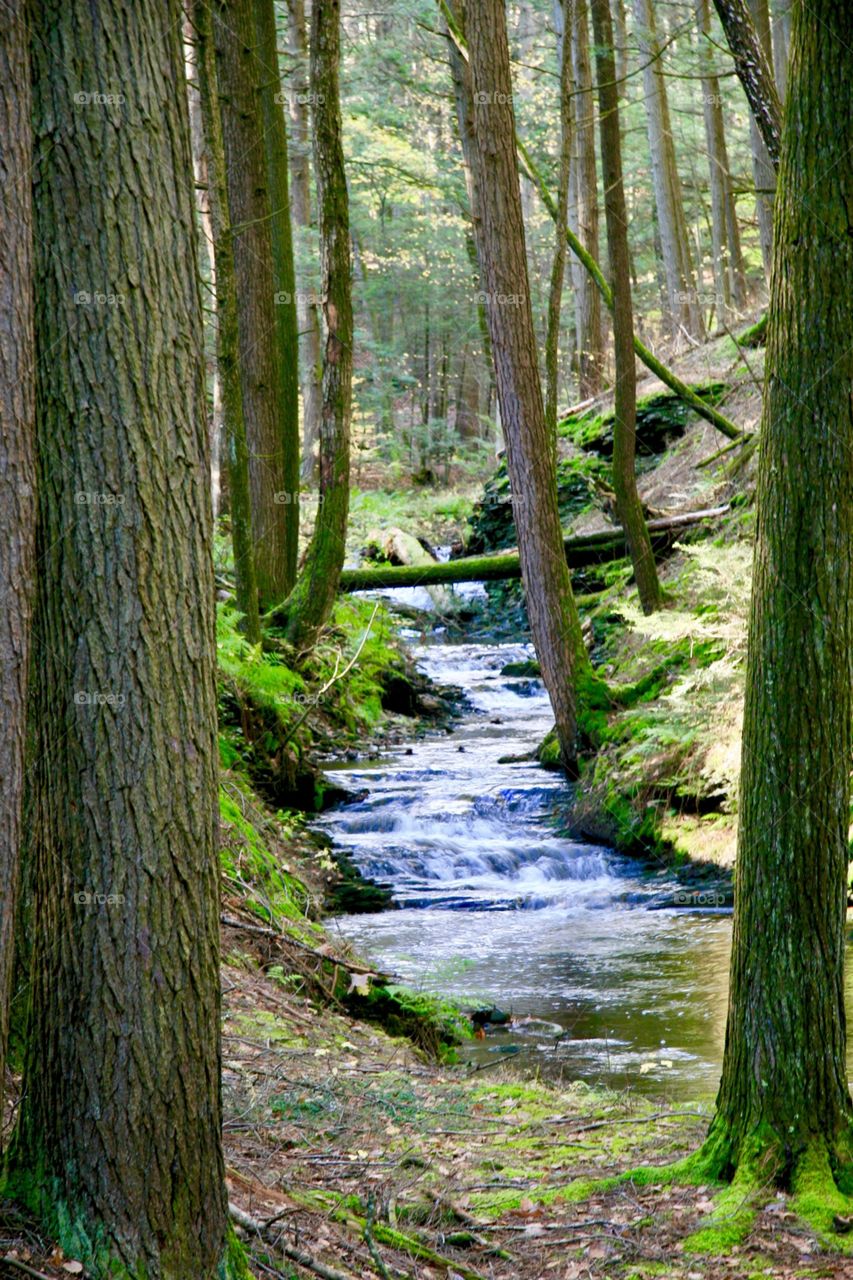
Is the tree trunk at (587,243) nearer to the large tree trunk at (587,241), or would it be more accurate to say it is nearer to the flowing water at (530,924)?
the large tree trunk at (587,241)

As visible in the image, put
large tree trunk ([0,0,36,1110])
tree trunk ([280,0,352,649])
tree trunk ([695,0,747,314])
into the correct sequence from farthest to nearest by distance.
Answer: tree trunk ([695,0,747,314])
tree trunk ([280,0,352,649])
large tree trunk ([0,0,36,1110])

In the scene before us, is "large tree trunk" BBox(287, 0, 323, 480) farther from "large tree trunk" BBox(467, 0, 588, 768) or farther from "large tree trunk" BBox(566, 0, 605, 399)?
"large tree trunk" BBox(467, 0, 588, 768)

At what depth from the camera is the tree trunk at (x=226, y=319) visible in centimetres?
932

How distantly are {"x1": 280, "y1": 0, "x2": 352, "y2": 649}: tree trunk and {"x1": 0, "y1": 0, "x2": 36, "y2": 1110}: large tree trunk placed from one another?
8.83m

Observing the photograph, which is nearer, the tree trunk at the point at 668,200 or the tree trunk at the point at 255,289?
the tree trunk at the point at 255,289

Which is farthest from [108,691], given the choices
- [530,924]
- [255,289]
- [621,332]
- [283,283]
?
[283,283]

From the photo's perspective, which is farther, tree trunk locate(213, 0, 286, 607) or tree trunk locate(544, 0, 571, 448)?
tree trunk locate(213, 0, 286, 607)

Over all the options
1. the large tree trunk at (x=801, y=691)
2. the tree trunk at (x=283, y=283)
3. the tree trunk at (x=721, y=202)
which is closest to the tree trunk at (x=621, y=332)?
the tree trunk at (x=283, y=283)

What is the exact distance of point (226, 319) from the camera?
987 centimetres

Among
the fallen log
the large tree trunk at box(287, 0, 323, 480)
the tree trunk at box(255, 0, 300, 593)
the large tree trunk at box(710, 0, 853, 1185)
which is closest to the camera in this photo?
the large tree trunk at box(710, 0, 853, 1185)

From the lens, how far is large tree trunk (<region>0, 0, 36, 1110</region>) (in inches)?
109

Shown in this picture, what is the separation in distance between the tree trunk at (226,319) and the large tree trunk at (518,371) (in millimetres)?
2595

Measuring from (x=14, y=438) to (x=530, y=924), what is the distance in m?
7.62

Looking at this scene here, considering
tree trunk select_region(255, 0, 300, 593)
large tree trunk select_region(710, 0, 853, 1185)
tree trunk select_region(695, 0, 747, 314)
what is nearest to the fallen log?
tree trunk select_region(255, 0, 300, 593)
